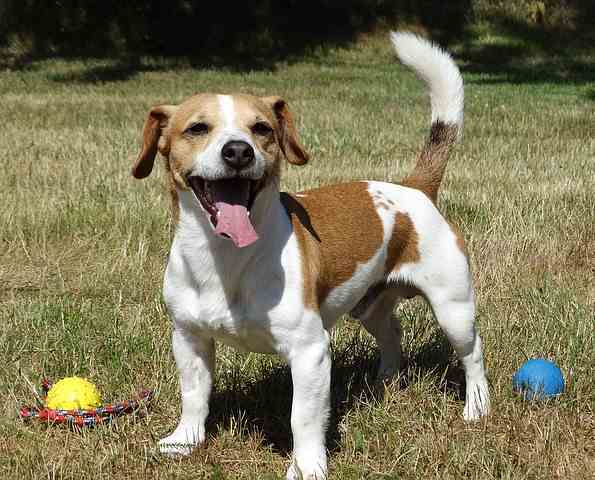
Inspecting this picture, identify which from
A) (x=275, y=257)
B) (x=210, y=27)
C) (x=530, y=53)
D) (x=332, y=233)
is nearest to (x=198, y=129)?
(x=275, y=257)

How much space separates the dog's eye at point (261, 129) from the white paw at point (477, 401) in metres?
1.60

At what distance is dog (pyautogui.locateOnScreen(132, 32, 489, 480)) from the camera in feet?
10.9

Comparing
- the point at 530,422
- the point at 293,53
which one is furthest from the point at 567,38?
the point at 530,422

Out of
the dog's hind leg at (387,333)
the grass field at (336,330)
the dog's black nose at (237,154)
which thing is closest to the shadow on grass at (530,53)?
the grass field at (336,330)

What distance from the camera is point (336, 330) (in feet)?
16.5

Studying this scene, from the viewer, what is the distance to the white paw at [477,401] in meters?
4.05

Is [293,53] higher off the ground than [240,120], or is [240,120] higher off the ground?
[240,120]

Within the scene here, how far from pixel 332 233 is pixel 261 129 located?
0.61 metres

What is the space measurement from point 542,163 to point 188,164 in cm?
651

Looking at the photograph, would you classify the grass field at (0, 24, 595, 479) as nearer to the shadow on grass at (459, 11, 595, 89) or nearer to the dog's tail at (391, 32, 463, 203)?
the dog's tail at (391, 32, 463, 203)

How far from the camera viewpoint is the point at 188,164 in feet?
10.9

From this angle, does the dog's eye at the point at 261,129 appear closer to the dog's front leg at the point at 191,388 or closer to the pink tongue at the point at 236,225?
the pink tongue at the point at 236,225

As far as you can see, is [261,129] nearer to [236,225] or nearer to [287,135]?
[287,135]

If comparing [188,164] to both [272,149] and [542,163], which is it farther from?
[542,163]
